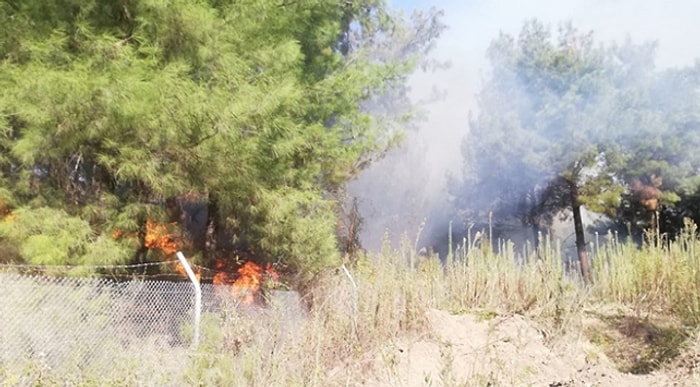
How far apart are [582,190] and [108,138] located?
13123mm

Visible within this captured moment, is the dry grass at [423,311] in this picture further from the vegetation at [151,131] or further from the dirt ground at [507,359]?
the vegetation at [151,131]

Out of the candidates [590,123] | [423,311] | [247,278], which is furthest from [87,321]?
[590,123]

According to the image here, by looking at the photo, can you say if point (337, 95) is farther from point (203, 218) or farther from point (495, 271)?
point (495, 271)

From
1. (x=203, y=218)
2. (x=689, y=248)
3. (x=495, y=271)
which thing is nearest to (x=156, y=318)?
(x=203, y=218)

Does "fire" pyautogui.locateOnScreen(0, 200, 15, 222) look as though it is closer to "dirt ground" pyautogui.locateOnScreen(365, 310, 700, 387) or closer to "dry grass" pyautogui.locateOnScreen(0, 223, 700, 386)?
"dry grass" pyautogui.locateOnScreen(0, 223, 700, 386)

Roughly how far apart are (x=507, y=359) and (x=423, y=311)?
95 centimetres

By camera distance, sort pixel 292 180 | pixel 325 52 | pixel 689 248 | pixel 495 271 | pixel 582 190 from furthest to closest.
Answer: pixel 582 190
pixel 325 52
pixel 292 180
pixel 495 271
pixel 689 248

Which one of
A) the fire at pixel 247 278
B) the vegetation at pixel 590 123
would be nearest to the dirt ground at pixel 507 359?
the fire at pixel 247 278

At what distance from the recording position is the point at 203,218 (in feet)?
27.6

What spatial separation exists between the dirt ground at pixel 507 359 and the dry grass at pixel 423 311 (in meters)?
0.12

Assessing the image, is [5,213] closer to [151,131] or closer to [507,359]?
[151,131]

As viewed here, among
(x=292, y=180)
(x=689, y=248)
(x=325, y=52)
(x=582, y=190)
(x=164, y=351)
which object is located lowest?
(x=582, y=190)

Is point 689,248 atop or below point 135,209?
below

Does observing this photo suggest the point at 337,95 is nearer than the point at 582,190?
Yes
